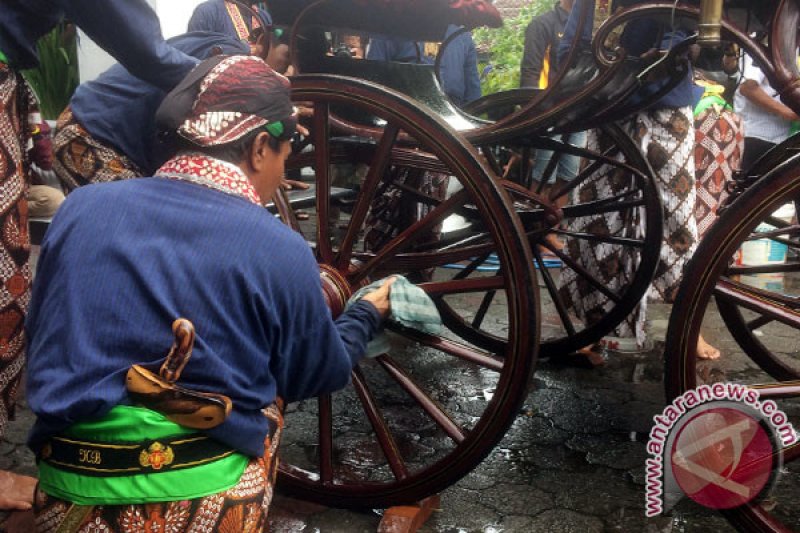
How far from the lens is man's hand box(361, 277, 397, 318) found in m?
1.95

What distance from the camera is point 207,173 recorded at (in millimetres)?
1592

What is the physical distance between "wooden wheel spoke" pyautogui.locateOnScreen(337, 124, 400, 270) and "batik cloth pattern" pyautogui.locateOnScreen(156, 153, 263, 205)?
2.51 feet

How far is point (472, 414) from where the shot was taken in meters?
3.23

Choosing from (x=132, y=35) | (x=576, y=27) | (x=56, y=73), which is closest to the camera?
(x=132, y=35)

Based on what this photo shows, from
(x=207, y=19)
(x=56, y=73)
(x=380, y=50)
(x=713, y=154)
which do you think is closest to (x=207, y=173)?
(x=207, y=19)

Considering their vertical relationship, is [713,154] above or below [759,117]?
below

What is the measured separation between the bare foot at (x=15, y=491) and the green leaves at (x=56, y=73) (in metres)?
3.78

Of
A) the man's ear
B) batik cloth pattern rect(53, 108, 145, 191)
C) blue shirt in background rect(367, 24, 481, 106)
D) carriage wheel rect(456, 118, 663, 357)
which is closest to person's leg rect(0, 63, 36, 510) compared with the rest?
batik cloth pattern rect(53, 108, 145, 191)

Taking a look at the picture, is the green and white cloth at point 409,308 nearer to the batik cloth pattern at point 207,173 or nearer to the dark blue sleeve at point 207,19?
the batik cloth pattern at point 207,173

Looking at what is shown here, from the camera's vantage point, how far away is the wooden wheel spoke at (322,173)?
7.87 feet

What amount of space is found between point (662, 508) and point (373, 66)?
189 centimetres

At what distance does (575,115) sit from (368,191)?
86 cm

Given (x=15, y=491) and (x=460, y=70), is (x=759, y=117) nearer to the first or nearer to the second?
(x=460, y=70)

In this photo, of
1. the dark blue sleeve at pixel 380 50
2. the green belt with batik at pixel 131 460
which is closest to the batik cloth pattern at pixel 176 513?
the green belt with batik at pixel 131 460
